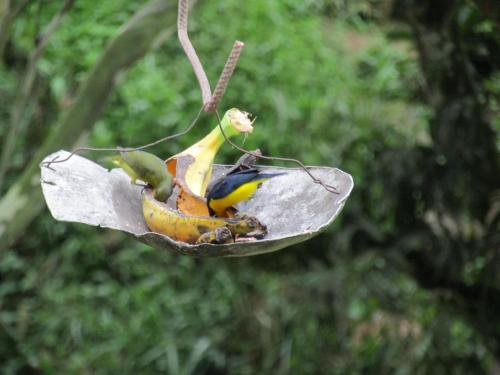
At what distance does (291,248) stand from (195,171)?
1792 millimetres

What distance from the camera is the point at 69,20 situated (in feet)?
11.0

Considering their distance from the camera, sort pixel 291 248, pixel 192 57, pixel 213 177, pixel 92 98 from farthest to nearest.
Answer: pixel 291 248 → pixel 92 98 → pixel 213 177 → pixel 192 57

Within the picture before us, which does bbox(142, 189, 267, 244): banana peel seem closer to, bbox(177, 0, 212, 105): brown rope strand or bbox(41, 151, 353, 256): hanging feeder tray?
bbox(41, 151, 353, 256): hanging feeder tray

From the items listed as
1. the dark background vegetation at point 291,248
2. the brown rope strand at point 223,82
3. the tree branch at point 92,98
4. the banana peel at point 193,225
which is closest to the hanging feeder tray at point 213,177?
the banana peel at point 193,225

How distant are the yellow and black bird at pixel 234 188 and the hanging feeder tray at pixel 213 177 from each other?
0.26 feet

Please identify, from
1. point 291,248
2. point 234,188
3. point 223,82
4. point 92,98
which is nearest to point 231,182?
point 234,188

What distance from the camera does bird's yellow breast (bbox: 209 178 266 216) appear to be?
1192mm

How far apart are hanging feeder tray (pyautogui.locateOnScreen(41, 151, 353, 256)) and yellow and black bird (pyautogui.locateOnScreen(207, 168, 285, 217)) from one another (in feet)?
0.26

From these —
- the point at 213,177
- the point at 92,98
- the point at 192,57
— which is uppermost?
the point at 192,57

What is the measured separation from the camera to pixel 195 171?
1.34 metres

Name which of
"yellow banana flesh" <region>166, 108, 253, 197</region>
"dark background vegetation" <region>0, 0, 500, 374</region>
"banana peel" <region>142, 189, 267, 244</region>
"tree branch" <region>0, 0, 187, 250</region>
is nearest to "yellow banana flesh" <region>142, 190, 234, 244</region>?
"banana peel" <region>142, 189, 267, 244</region>

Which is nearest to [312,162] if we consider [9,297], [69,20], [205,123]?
[205,123]

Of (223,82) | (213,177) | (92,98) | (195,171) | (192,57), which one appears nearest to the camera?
(223,82)

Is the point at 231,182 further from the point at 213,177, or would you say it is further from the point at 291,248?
the point at 291,248
